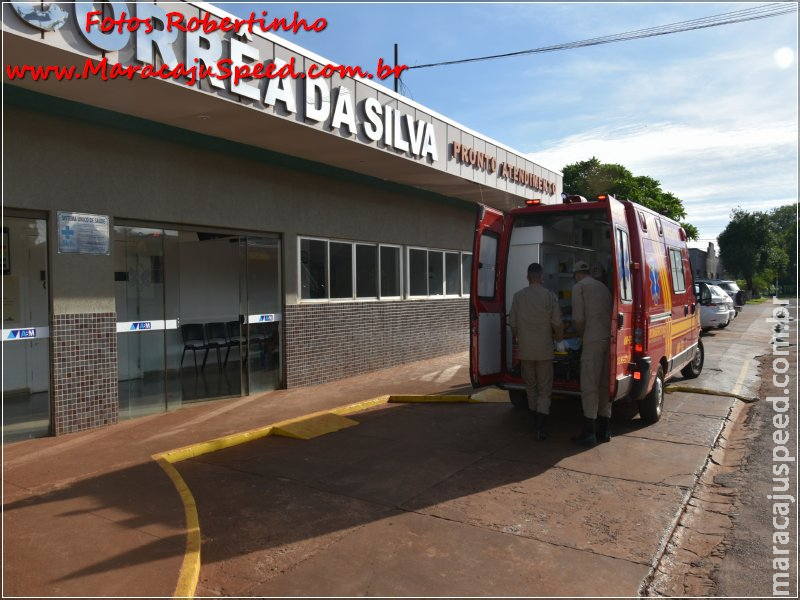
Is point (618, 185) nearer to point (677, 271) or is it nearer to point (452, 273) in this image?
point (452, 273)

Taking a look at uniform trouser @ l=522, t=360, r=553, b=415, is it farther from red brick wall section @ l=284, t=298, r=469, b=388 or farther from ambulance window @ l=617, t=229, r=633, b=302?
red brick wall section @ l=284, t=298, r=469, b=388

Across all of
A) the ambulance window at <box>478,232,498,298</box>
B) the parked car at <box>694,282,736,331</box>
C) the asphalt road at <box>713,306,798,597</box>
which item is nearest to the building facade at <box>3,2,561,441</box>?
the ambulance window at <box>478,232,498,298</box>

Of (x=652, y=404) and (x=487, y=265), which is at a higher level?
(x=487, y=265)

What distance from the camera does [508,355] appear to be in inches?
302

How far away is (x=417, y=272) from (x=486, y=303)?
5.66 m

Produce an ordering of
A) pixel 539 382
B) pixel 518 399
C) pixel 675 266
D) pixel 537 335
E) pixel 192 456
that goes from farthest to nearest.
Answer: pixel 675 266 → pixel 518 399 → pixel 539 382 → pixel 537 335 → pixel 192 456

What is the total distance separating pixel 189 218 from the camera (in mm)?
8102

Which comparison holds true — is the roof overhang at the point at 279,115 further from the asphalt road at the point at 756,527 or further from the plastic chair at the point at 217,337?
the asphalt road at the point at 756,527

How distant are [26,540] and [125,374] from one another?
372cm

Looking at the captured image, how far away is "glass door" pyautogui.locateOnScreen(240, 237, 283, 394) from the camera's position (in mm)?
9195

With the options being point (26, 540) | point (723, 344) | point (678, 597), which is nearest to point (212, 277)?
point (26, 540)

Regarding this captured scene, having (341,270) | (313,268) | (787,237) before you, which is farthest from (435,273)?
(787,237)

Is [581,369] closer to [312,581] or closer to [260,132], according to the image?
[312,581]

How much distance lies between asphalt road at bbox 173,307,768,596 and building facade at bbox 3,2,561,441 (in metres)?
2.34
